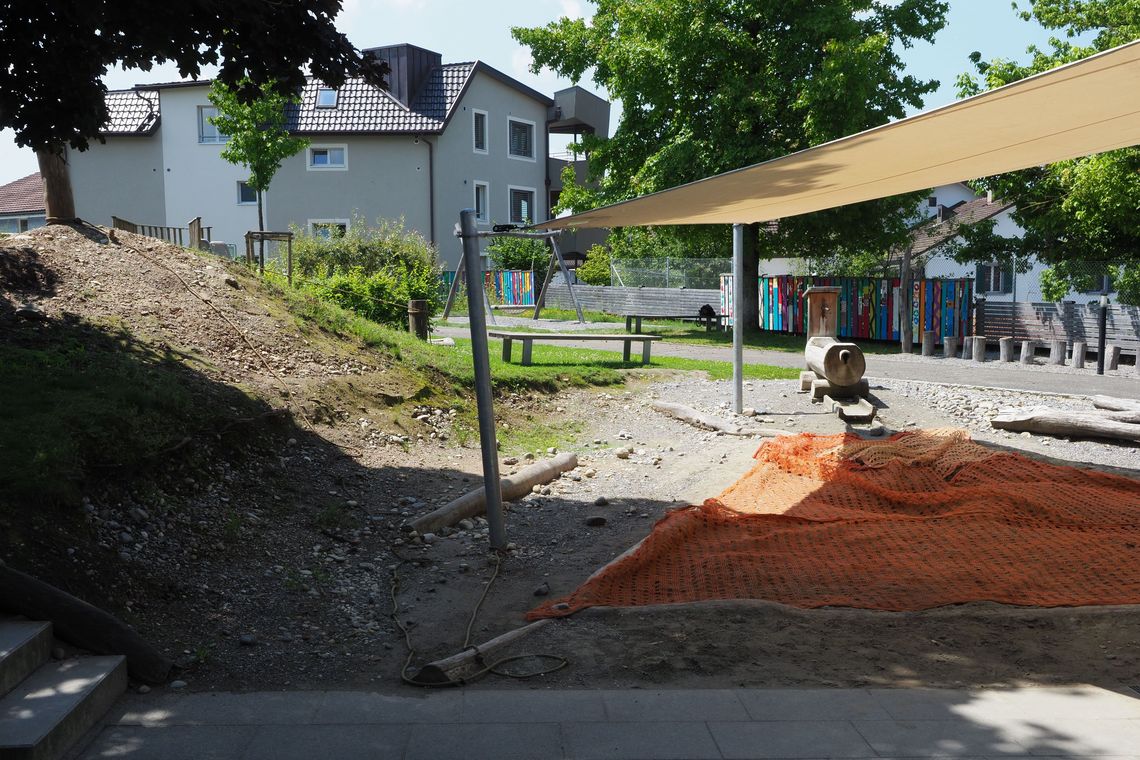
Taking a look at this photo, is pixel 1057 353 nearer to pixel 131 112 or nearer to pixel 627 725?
pixel 627 725

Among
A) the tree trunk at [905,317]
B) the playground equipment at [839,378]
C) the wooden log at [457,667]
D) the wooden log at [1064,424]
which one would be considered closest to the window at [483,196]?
the tree trunk at [905,317]

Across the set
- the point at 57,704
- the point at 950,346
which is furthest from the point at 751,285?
the point at 57,704

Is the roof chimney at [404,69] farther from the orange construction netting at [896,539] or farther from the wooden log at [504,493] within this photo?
the orange construction netting at [896,539]

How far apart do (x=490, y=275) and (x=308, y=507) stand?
23.2 metres

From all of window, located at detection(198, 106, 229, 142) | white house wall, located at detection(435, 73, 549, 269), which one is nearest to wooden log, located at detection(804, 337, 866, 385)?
white house wall, located at detection(435, 73, 549, 269)

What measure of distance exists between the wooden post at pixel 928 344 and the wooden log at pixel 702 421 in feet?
28.4

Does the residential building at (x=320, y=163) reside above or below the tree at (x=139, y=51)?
above

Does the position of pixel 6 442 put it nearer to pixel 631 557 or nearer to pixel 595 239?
pixel 631 557

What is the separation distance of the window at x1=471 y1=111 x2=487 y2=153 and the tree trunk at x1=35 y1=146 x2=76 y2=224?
22.7 metres

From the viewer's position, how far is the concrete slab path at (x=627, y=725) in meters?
3.14

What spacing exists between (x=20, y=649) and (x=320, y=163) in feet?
93.0

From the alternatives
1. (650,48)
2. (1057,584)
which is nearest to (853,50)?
(650,48)

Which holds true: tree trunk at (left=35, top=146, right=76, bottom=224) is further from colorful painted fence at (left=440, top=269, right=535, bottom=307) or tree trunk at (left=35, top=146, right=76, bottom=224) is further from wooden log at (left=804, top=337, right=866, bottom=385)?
colorful painted fence at (left=440, top=269, right=535, bottom=307)

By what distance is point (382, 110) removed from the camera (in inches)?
1179
